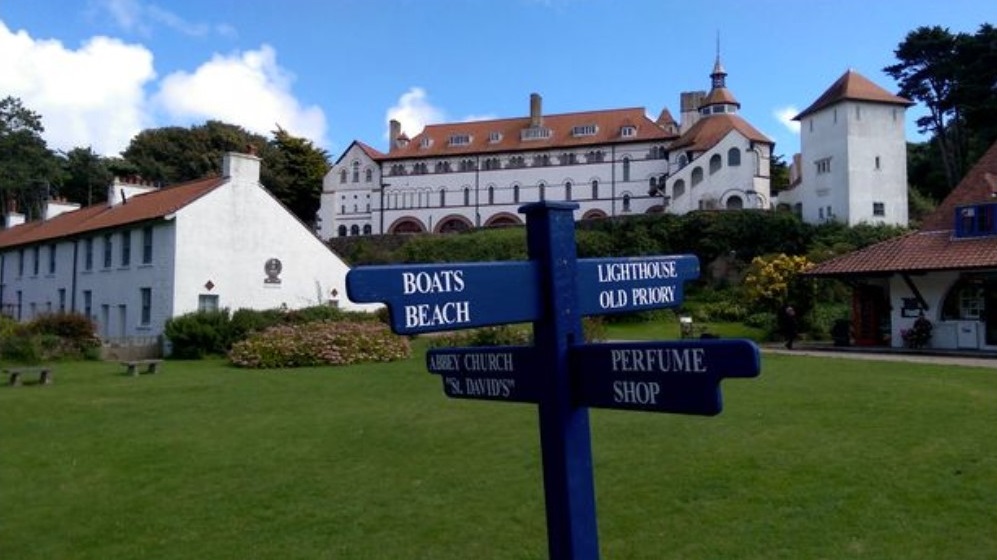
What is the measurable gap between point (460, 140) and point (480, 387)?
74.0m

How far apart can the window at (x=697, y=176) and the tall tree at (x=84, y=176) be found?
5136 cm

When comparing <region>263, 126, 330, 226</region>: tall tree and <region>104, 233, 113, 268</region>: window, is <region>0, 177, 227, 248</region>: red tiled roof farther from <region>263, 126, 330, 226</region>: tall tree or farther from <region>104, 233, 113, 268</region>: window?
<region>263, 126, 330, 226</region>: tall tree

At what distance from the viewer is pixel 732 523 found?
6.89 m

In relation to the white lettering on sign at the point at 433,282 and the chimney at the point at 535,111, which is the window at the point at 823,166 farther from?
the white lettering on sign at the point at 433,282

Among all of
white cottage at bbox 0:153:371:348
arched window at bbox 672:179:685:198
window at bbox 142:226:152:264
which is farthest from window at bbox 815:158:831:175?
window at bbox 142:226:152:264

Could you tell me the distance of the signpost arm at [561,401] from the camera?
3018 millimetres

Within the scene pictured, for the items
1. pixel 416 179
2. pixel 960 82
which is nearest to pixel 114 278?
pixel 416 179

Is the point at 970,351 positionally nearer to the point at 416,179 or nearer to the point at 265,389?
the point at 265,389

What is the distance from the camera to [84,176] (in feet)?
253

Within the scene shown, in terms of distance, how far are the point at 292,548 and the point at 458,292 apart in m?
4.74

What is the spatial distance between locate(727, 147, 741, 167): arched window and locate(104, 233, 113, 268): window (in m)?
42.7

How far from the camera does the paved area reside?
20.9 meters

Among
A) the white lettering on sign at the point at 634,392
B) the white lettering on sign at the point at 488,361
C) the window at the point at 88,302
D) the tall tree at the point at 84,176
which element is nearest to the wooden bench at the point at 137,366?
the window at the point at 88,302

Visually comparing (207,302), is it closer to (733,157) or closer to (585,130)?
(733,157)
